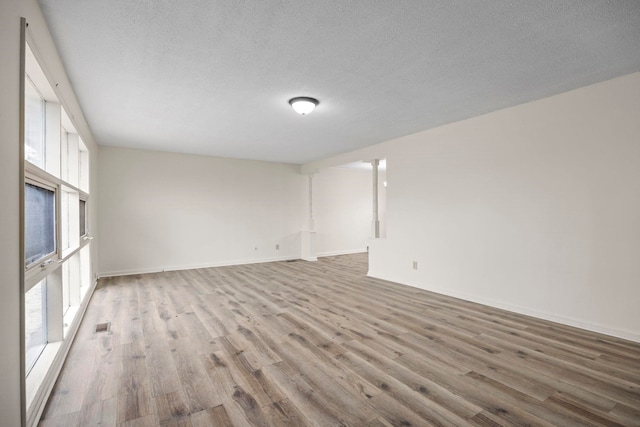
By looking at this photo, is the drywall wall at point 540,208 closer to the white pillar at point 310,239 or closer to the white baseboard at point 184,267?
the white pillar at point 310,239

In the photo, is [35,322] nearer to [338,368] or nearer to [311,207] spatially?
[338,368]

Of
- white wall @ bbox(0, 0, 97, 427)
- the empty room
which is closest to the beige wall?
the empty room

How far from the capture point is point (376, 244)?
560 centimetres

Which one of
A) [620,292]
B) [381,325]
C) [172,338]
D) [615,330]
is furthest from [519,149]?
[172,338]

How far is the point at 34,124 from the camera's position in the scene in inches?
93.5

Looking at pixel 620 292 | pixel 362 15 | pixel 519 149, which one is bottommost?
pixel 620 292

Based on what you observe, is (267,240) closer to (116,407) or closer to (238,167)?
(238,167)

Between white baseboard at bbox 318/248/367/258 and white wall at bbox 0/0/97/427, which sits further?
white baseboard at bbox 318/248/367/258

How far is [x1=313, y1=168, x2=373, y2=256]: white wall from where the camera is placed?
8258mm

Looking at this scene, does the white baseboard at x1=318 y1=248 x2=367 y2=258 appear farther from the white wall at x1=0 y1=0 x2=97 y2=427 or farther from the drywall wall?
the white wall at x1=0 y1=0 x2=97 y2=427

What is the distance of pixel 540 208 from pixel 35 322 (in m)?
4.79

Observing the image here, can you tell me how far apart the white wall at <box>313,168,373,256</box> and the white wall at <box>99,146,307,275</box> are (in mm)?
534

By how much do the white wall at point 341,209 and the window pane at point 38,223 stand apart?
623 centimetres

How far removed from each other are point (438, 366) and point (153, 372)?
6.93ft
